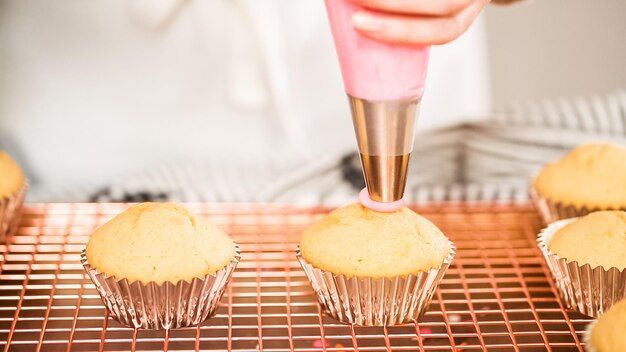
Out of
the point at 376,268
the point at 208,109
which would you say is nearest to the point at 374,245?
the point at 376,268

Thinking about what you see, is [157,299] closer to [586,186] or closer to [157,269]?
[157,269]

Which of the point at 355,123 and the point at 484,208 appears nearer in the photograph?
the point at 355,123

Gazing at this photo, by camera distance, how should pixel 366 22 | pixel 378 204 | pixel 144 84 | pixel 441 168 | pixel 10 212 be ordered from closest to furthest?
pixel 366 22, pixel 378 204, pixel 10 212, pixel 441 168, pixel 144 84

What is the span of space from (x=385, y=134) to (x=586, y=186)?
2.09 feet

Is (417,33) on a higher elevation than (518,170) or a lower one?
higher

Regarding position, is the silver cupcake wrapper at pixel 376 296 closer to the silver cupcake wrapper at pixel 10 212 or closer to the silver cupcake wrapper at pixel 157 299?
the silver cupcake wrapper at pixel 157 299

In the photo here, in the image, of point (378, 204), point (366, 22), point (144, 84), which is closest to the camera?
point (366, 22)

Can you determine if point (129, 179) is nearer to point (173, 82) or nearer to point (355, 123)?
point (173, 82)

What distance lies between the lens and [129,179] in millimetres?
1648

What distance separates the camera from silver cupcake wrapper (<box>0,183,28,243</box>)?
1304 mm

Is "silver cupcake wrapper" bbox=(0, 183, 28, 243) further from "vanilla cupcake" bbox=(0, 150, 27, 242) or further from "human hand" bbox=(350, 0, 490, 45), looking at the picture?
"human hand" bbox=(350, 0, 490, 45)

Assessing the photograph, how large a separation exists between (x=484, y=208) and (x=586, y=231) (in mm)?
266

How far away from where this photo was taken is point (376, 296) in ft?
3.70

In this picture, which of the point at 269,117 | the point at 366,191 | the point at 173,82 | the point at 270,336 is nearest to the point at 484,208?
the point at 366,191
